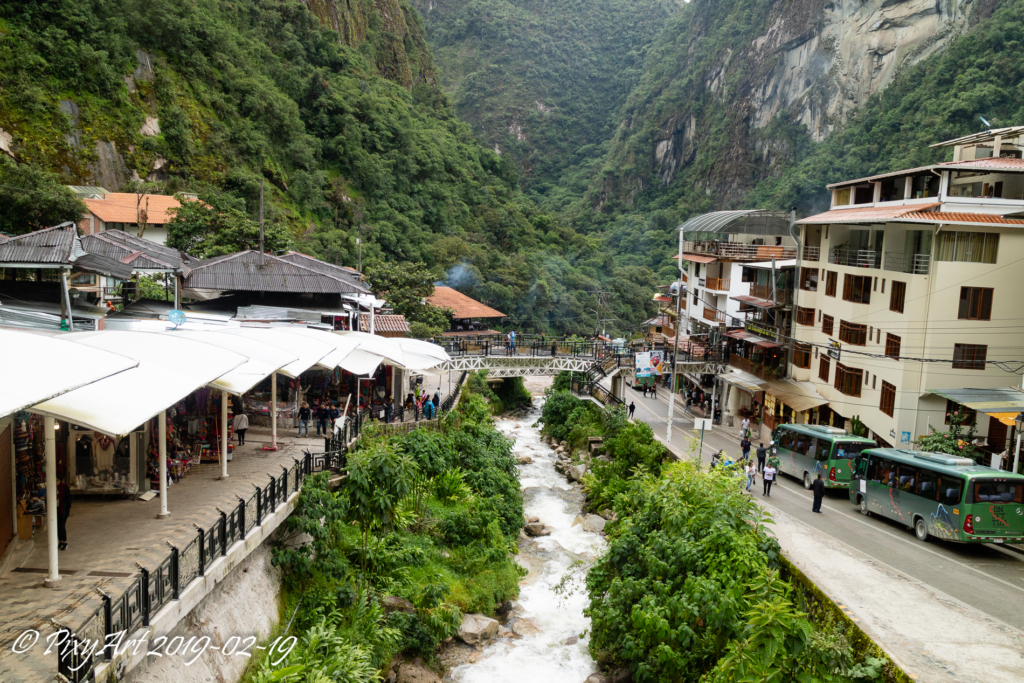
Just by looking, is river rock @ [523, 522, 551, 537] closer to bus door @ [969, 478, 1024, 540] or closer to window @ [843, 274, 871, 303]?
bus door @ [969, 478, 1024, 540]

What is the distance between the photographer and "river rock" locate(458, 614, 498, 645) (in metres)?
17.2

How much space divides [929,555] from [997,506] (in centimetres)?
185

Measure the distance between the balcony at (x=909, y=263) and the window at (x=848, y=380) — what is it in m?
4.38

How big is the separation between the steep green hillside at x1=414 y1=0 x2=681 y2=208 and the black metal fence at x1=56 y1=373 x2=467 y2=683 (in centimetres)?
11527

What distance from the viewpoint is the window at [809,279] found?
34.0 meters

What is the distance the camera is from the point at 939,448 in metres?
22.3

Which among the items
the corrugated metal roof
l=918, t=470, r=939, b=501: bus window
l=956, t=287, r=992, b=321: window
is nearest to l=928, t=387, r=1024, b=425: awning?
l=956, t=287, r=992, b=321: window

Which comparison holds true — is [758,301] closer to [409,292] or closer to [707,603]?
[409,292]

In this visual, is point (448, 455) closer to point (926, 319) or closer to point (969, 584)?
point (969, 584)

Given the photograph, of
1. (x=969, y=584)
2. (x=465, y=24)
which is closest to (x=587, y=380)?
(x=969, y=584)

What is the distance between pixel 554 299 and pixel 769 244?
23230 millimetres

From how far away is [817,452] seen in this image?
23859 millimetres

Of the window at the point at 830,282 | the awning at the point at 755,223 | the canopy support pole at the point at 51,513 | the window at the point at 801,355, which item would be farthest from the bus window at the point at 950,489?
the awning at the point at 755,223

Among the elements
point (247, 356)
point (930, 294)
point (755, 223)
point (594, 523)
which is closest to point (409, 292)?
point (755, 223)
